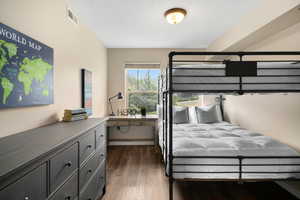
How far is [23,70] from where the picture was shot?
4.50 ft

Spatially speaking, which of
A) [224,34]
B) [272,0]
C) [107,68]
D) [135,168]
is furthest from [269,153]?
[107,68]

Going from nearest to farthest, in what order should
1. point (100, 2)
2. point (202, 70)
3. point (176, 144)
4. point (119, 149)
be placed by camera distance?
1. point (202, 70)
2. point (176, 144)
3. point (100, 2)
4. point (119, 149)

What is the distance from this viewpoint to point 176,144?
6.31 feet

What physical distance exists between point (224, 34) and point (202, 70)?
1.97 m

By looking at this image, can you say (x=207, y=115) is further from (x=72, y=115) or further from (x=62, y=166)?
(x=62, y=166)

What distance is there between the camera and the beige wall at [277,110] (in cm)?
210

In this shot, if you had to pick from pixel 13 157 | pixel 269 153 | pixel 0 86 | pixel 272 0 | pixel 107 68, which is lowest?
pixel 269 153

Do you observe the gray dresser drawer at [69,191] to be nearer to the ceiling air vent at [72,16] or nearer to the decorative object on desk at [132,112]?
the ceiling air vent at [72,16]

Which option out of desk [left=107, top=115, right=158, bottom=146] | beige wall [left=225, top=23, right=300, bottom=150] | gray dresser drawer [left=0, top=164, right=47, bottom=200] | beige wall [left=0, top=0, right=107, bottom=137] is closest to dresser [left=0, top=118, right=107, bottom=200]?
gray dresser drawer [left=0, top=164, right=47, bottom=200]

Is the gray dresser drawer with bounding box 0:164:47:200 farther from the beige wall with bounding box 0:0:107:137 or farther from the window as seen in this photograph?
the window

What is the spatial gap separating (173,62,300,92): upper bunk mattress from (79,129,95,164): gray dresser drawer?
0.88 m

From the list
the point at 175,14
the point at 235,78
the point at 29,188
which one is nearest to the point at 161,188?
the point at 235,78

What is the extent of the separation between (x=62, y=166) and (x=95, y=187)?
2.61ft

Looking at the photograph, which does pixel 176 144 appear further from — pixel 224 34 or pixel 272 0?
pixel 224 34
